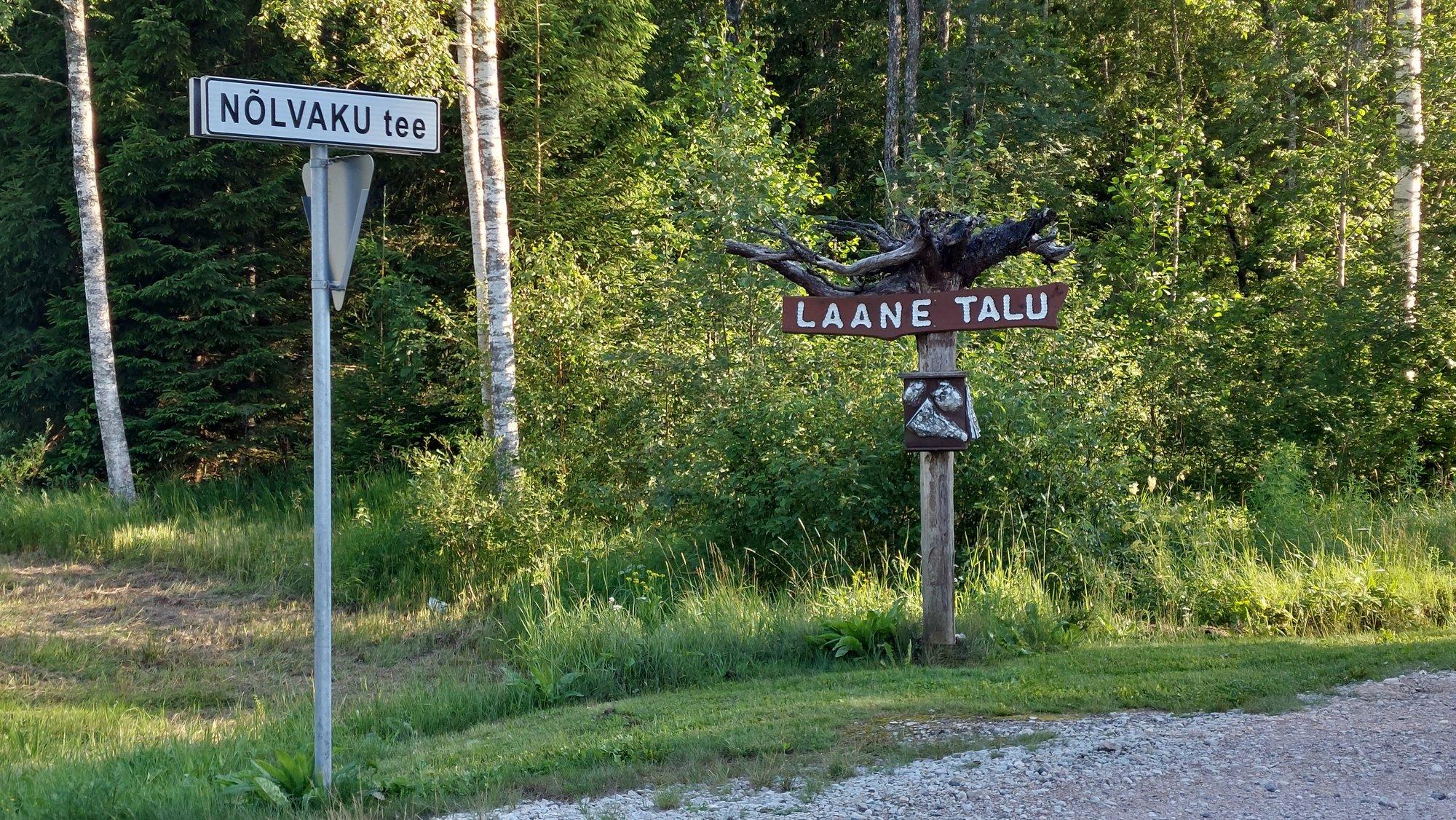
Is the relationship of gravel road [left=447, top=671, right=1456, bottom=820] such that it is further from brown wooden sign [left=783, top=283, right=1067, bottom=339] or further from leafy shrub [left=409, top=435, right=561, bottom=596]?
leafy shrub [left=409, top=435, right=561, bottom=596]

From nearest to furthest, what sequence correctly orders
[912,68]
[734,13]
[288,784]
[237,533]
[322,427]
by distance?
1. [322,427]
2. [288,784]
3. [237,533]
4. [912,68]
5. [734,13]

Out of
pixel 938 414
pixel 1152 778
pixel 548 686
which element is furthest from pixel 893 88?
pixel 1152 778

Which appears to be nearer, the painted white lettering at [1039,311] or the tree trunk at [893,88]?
the painted white lettering at [1039,311]

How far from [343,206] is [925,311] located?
3669mm

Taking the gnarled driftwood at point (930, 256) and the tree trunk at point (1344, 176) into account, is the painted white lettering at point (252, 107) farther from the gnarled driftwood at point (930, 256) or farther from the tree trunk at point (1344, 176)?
the tree trunk at point (1344, 176)

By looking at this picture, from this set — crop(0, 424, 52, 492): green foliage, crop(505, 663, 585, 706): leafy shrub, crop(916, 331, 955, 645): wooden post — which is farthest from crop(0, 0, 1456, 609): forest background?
crop(505, 663, 585, 706): leafy shrub

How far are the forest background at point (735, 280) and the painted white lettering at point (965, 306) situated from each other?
231cm

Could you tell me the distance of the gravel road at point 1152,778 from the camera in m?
4.65

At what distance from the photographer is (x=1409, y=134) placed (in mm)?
14406

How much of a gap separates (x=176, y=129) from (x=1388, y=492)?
1794 centimetres

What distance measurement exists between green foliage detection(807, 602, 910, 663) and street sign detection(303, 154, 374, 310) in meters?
3.85

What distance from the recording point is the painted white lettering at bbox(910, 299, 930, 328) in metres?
7.25

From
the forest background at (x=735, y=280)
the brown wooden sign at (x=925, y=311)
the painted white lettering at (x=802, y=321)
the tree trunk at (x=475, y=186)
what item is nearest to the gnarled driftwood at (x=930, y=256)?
the brown wooden sign at (x=925, y=311)

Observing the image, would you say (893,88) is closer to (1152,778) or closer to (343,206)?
(343,206)
